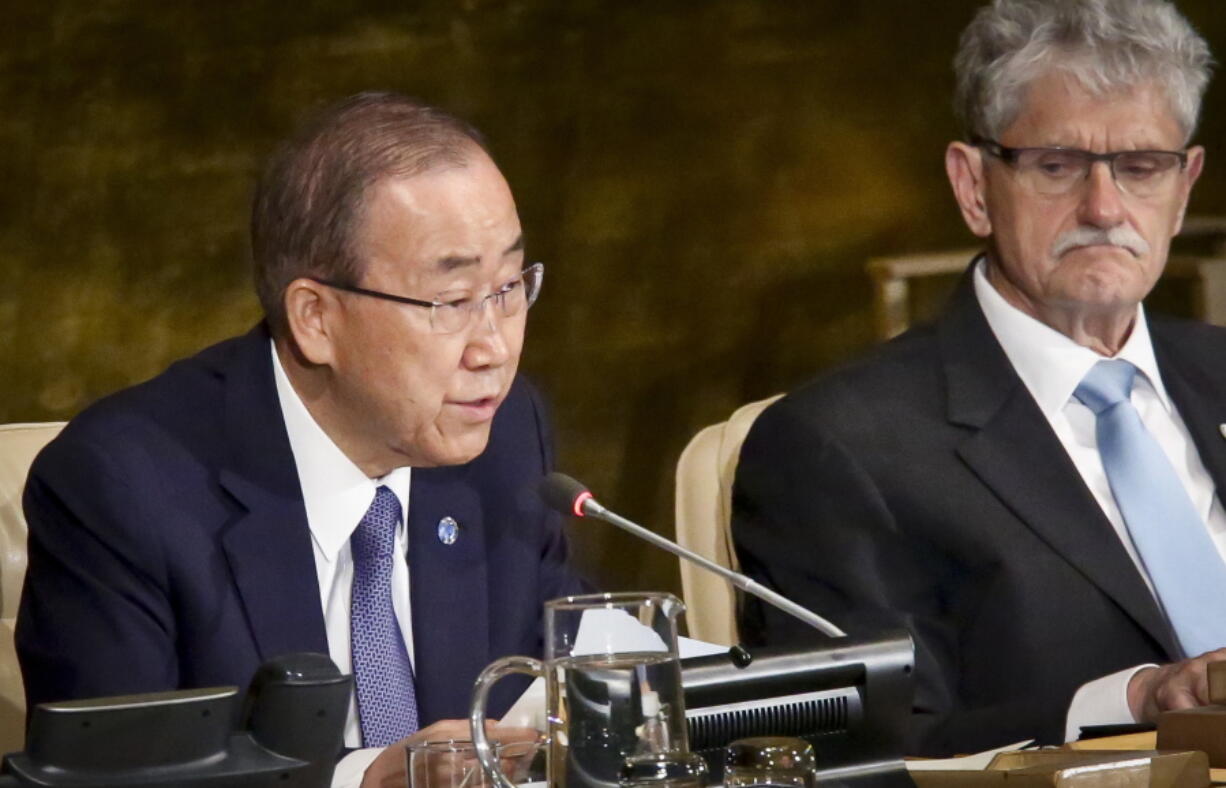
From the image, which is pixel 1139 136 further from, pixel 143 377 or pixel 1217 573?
pixel 143 377

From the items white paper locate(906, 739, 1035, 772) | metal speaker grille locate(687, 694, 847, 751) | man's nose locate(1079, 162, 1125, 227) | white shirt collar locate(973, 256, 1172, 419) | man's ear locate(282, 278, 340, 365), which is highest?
man's nose locate(1079, 162, 1125, 227)

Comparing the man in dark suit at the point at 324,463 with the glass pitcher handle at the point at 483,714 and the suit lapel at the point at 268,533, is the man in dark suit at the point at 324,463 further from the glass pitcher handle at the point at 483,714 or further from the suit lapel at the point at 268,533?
the glass pitcher handle at the point at 483,714

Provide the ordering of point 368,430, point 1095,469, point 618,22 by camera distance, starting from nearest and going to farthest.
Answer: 1. point 368,430
2. point 1095,469
3. point 618,22

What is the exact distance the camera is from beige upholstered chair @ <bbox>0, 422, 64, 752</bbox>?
2.27 m

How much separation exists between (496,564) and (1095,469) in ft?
2.65

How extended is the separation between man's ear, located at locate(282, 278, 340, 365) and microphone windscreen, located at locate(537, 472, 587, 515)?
0.43m

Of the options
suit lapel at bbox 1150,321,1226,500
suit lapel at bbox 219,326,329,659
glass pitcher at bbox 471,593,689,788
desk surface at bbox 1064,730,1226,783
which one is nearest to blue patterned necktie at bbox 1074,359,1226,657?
suit lapel at bbox 1150,321,1226,500

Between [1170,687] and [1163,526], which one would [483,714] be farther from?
[1163,526]

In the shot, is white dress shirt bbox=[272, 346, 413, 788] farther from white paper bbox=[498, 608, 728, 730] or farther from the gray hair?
the gray hair

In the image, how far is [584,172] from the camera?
3.62 meters

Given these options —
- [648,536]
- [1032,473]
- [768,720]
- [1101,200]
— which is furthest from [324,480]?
[1101,200]

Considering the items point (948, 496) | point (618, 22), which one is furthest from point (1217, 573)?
point (618, 22)

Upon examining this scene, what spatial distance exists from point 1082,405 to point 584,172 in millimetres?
1404

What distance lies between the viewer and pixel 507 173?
11.7ft
